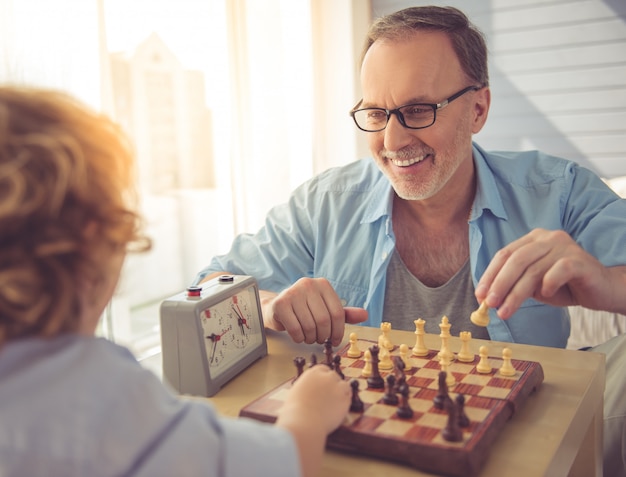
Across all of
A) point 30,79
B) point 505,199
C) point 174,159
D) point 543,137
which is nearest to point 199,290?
point 505,199

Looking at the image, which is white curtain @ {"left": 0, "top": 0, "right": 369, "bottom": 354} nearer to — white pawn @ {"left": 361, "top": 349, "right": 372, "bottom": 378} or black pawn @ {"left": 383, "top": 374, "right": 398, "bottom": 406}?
white pawn @ {"left": 361, "top": 349, "right": 372, "bottom": 378}

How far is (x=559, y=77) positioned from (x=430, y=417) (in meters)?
3.74

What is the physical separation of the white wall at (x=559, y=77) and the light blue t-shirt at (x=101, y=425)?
400 centimetres

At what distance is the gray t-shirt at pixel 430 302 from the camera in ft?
6.56

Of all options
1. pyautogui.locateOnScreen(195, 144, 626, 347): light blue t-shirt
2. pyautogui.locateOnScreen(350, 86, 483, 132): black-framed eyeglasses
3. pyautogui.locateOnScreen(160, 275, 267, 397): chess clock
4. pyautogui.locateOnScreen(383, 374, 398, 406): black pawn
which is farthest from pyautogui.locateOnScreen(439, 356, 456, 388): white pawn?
pyautogui.locateOnScreen(350, 86, 483, 132): black-framed eyeglasses

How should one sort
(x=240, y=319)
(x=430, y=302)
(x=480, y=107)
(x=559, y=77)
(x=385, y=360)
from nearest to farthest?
(x=385, y=360), (x=240, y=319), (x=430, y=302), (x=480, y=107), (x=559, y=77)

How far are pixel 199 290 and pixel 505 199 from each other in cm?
117

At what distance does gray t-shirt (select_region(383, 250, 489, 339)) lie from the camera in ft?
6.56

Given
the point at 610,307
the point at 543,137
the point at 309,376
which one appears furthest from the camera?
the point at 543,137

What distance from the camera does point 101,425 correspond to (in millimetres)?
699

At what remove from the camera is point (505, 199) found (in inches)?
83.5

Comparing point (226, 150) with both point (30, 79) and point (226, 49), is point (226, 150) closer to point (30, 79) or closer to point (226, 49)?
point (226, 49)

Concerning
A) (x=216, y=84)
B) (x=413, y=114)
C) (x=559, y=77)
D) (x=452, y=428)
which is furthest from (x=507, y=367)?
(x=559, y=77)

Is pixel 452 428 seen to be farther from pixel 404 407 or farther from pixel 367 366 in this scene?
pixel 367 366
